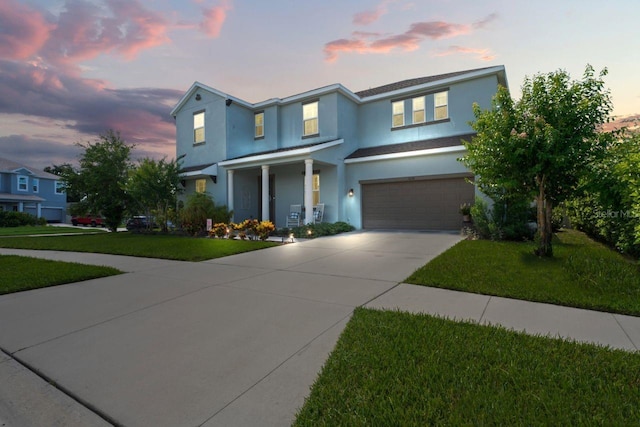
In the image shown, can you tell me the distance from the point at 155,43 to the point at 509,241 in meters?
13.6

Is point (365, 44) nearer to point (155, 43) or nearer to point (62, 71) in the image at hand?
point (155, 43)

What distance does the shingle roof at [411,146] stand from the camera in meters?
11.9

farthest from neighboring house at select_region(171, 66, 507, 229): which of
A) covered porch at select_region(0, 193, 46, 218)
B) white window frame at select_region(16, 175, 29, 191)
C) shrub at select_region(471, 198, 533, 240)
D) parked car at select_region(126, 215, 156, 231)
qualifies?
white window frame at select_region(16, 175, 29, 191)

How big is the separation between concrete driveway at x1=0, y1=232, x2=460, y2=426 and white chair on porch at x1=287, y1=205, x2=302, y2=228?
24.3 feet

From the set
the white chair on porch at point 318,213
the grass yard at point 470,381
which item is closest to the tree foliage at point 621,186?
the grass yard at point 470,381

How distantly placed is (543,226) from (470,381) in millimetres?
6133

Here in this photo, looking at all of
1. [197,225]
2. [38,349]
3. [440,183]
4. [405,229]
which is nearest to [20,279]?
[38,349]

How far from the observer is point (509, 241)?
9.19 m

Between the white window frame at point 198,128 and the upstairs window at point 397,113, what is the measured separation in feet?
33.4

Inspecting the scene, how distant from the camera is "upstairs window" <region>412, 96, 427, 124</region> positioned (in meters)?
13.4

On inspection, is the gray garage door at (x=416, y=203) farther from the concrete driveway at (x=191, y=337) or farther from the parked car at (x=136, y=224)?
the parked car at (x=136, y=224)

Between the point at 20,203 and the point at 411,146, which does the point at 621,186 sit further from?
the point at 20,203

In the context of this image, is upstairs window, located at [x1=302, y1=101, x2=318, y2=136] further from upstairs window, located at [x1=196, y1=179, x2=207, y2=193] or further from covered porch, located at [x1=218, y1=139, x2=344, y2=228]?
upstairs window, located at [x1=196, y1=179, x2=207, y2=193]

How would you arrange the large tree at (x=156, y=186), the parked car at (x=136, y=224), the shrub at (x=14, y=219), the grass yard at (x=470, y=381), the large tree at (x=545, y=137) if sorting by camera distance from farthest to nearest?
the shrub at (x=14, y=219) < the parked car at (x=136, y=224) < the large tree at (x=156, y=186) < the large tree at (x=545, y=137) < the grass yard at (x=470, y=381)
